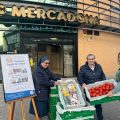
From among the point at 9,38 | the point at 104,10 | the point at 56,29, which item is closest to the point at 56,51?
the point at 56,29

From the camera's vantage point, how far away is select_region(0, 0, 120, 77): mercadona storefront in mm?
14828

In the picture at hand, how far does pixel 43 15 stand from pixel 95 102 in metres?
9.32

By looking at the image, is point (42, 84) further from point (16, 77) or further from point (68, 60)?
point (68, 60)

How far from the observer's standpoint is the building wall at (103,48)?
18484 millimetres

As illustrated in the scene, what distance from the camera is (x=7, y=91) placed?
604 cm

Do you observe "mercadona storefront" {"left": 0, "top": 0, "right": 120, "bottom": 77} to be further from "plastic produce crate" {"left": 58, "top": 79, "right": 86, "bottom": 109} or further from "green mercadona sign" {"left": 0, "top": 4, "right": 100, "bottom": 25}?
"plastic produce crate" {"left": 58, "top": 79, "right": 86, "bottom": 109}

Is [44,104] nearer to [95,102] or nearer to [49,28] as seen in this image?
[95,102]

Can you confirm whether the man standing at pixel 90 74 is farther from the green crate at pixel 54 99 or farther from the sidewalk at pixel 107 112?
the sidewalk at pixel 107 112

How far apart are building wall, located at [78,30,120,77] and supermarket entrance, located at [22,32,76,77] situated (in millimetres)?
644

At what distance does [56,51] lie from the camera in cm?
1755

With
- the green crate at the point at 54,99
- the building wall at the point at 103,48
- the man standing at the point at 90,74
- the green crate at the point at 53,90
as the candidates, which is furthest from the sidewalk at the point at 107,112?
the building wall at the point at 103,48

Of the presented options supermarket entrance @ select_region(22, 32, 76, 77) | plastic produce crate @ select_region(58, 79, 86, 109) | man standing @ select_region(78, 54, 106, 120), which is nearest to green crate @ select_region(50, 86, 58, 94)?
plastic produce crate @ select_region(58, 79, 86, 109)

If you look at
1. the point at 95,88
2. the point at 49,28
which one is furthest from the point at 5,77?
the point at 49,28

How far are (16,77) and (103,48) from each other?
1487 cm
